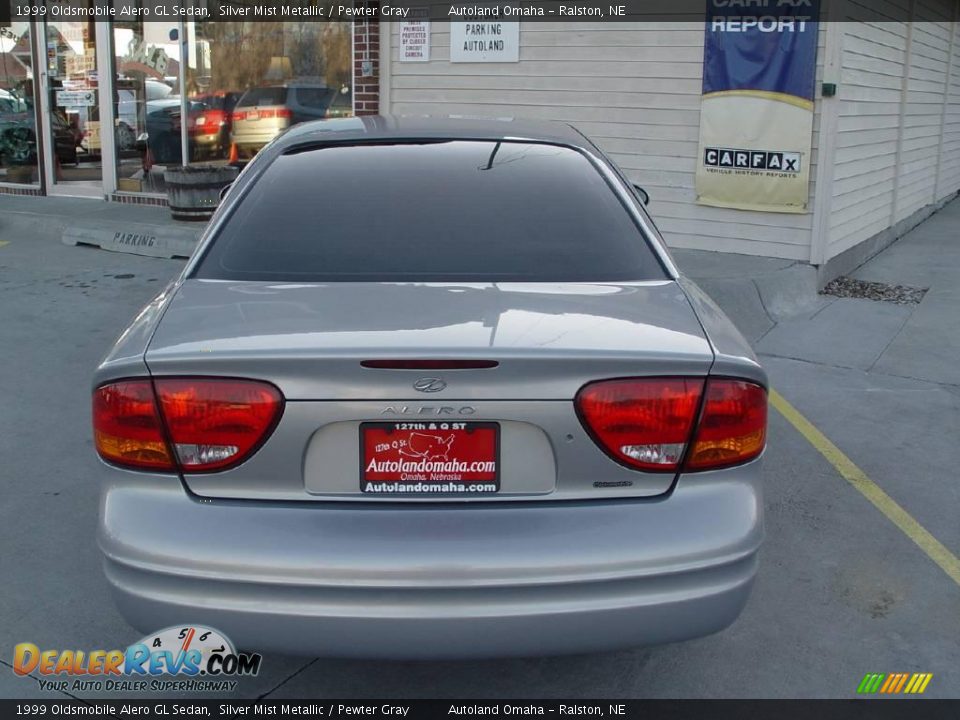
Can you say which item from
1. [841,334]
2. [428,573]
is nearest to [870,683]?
[428,573]

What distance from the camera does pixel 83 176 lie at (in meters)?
13.4

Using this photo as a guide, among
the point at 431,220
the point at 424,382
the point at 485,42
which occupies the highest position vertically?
the point at 485,42

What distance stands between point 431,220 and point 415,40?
25.2ft

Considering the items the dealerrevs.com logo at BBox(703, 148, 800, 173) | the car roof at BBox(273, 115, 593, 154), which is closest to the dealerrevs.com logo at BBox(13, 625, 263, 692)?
the car roof at BBox(273, 115, 593, 154)

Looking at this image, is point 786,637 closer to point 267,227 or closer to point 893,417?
point 267,227

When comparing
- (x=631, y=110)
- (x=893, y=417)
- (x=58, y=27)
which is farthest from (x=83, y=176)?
(x=893, y=417)

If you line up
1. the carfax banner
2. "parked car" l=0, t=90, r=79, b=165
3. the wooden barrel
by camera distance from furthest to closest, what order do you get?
"parked car" l=0, t=90, r=79, b=165 < the wooden barrel < the carfax banner

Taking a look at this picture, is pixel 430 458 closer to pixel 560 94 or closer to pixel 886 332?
pixel 886 332

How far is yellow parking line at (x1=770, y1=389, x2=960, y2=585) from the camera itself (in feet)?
13.6

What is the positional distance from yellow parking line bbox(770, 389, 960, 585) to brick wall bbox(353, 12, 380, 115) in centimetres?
634

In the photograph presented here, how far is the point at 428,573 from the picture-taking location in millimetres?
2453

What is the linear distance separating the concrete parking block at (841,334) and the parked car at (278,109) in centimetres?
585

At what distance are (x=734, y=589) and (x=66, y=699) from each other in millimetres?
1991

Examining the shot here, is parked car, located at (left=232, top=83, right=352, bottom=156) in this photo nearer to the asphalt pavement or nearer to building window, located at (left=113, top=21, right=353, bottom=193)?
building window, located at (left=113, top=21, right=353, bottom=193)
